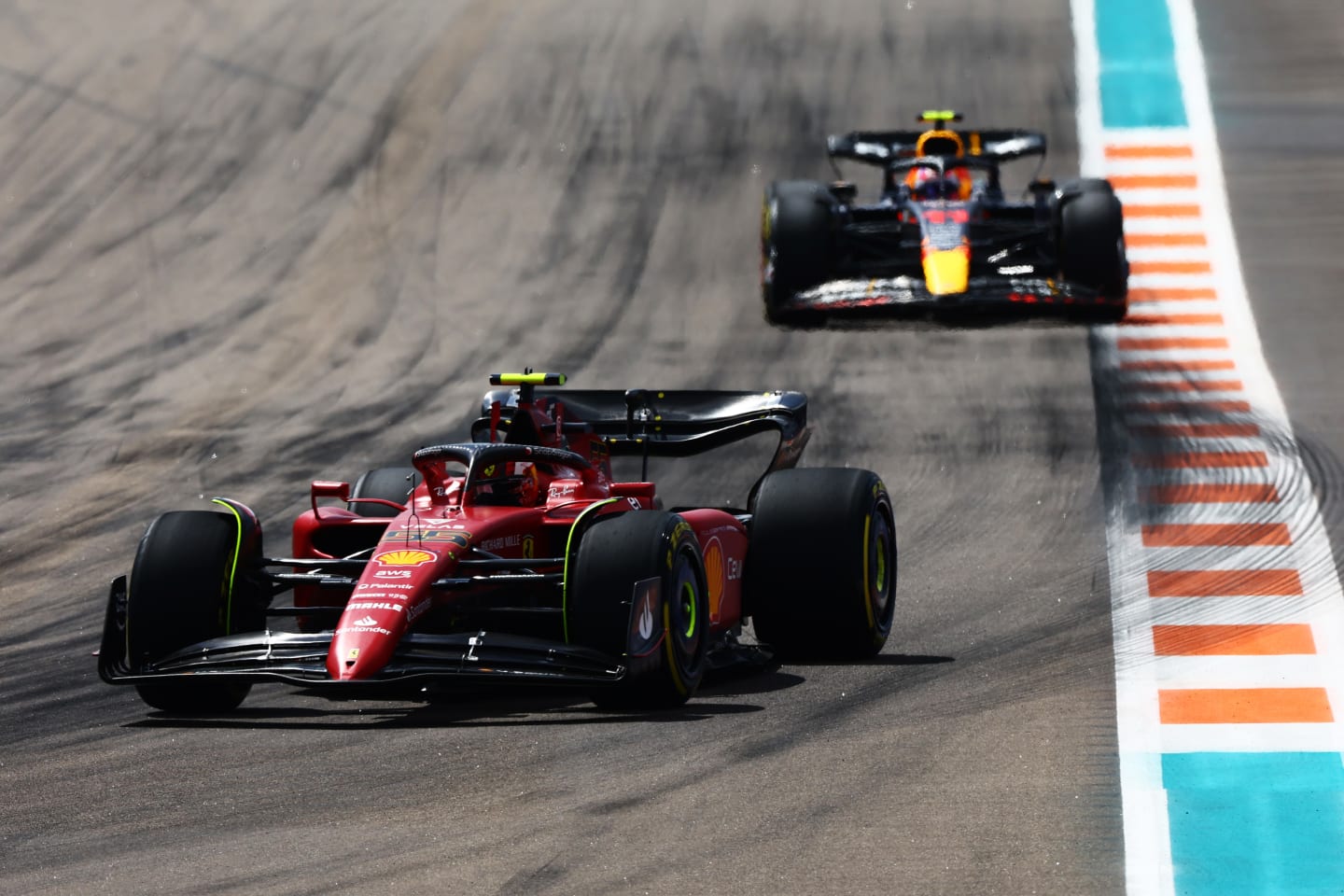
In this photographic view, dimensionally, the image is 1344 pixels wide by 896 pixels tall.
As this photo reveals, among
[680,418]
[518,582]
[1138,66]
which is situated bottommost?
[518,582]

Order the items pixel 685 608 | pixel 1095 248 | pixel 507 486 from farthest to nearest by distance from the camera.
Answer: pixel 1095 248, pixel 507 486, pixel 685 608

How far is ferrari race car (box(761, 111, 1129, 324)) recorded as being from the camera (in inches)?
754

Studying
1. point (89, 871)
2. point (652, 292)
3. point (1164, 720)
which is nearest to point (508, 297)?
point (652, 292)

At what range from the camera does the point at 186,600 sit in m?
10.2

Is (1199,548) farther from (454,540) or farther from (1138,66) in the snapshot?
(1138,66)

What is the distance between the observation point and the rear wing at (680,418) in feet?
42.0

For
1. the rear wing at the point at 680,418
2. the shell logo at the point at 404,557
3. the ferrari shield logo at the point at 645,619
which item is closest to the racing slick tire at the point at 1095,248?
the rear wing at the point at 680,418

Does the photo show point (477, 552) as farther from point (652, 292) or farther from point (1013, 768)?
point (652, 292)

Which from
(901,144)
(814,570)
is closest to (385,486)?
(814,570)

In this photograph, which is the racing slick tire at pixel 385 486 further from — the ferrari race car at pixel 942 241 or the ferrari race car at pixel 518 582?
the ferrari race car at pixel 942 241

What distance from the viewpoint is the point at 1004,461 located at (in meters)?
17.7

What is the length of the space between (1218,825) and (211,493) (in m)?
11.7

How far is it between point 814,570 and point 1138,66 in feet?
64.8

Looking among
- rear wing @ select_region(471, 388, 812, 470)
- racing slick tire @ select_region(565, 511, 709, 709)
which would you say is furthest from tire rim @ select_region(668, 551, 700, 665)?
rear wing @ select_region(471, 388, 812, 470)
